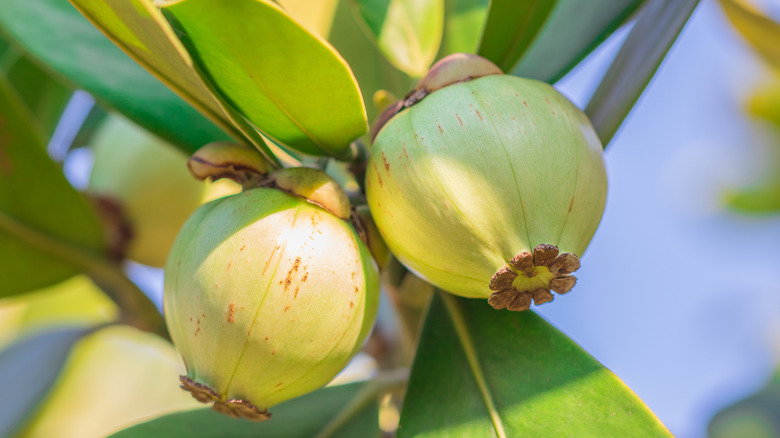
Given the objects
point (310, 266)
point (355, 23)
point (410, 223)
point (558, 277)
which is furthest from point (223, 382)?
point (355, 23)

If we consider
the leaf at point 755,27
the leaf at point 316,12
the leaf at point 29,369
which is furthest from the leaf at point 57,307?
the leaf at point 755,27

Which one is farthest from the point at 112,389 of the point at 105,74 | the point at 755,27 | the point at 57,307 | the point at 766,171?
the point at 766,171

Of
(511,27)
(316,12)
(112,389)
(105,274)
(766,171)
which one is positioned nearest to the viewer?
(511,27)

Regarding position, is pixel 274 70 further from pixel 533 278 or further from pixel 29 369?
pixel 29 369

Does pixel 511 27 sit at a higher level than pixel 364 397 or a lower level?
higher

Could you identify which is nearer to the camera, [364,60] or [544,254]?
[544,254]

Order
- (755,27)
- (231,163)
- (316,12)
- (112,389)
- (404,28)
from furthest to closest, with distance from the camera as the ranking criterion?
(112,389), (316,12), (755,27), (404,28), (231,163)

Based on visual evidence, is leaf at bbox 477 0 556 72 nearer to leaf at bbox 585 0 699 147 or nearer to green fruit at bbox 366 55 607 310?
leaf at bbox 585 0 699 147

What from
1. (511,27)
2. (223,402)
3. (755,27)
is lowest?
(223,402)
